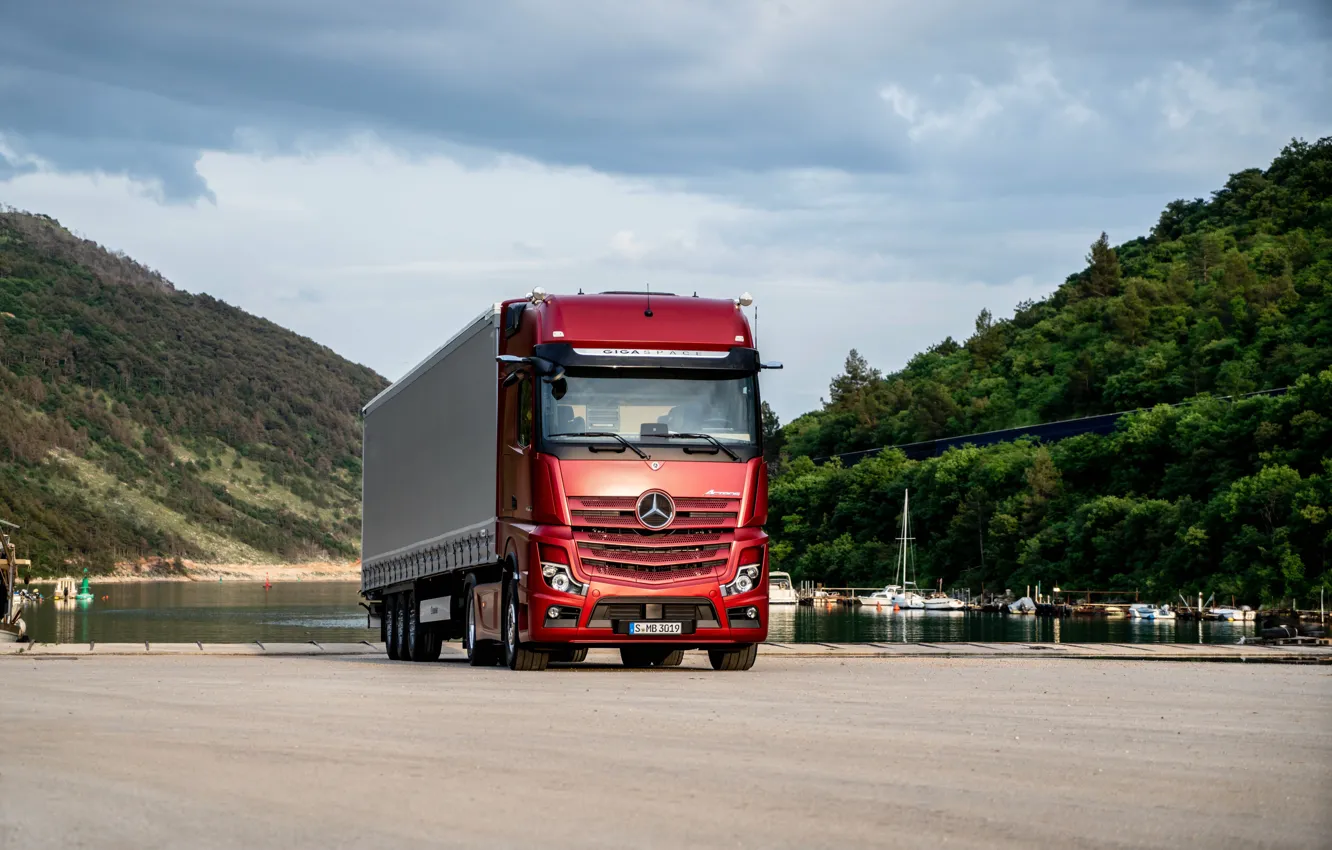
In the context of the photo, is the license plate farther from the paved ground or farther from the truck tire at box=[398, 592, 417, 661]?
the truck tire at box=[398, 592, 417, 661]

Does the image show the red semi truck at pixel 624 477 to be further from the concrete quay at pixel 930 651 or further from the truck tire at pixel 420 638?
the concrete quay at pixel 930 651

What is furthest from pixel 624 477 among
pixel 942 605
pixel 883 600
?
pixel 883 600

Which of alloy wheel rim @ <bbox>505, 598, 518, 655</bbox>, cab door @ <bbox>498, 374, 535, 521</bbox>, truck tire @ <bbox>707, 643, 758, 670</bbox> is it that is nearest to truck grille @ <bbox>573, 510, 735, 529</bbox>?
cab door @ <bbox>498, 374, 535, 521</bbox>

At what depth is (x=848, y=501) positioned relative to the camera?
17662 cm

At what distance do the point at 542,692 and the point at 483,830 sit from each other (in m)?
9.98

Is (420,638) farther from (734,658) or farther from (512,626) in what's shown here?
(734,658)

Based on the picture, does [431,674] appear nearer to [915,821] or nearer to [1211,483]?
[915,821]

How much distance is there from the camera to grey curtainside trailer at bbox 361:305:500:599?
2456cm

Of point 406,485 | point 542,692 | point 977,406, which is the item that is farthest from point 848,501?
point 542,692

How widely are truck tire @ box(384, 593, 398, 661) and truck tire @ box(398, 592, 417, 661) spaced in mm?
276

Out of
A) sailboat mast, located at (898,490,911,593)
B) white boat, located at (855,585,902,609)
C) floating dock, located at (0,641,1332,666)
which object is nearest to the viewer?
floating dock, located at (0,641,1332,666)

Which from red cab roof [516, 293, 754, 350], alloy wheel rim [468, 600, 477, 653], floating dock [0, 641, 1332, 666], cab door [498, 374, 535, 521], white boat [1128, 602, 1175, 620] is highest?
red cab roof [516, 293, 754, 350]

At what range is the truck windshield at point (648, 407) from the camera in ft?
73.2

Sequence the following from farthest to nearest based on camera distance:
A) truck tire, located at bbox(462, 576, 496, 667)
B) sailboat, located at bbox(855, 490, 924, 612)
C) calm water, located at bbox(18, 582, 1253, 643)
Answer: sailboat, located at bbox(855, 490, 924, 612) < calm water, located at bbox(18, 582, 1253, 643) < truck tire, located at bbox(462, 576, 496, 667)
